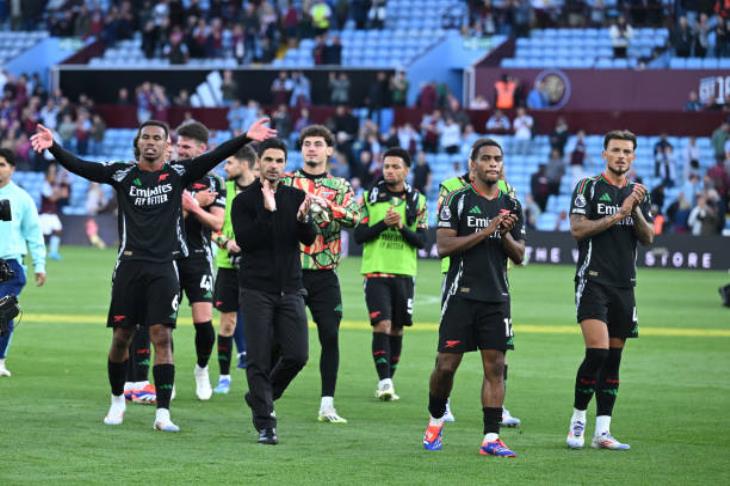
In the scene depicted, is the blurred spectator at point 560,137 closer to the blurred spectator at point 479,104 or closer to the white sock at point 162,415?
the blurred spectator at point 479,104

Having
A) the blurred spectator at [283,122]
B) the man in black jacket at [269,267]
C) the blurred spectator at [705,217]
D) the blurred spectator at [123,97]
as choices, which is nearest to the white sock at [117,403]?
the man in black jacket at [269,267]

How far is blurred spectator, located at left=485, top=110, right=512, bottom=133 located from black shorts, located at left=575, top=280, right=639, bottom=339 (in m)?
29.3

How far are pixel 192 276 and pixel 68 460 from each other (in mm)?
3801

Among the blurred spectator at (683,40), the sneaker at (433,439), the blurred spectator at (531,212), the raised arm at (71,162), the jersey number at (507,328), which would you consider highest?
the blurred spectator at (683,40)

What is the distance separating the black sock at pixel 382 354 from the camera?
13719 mm

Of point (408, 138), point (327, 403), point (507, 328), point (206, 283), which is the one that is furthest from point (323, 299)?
point (408, 138)

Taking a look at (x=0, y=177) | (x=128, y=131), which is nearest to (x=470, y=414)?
→ (x=0, y=177)

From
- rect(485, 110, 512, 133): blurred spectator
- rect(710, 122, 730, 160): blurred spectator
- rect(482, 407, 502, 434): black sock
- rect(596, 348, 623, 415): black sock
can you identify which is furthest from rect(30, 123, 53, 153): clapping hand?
rect(485, 110, 512, 133): blurred spectator

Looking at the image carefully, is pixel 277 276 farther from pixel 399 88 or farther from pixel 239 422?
pixel 399 88

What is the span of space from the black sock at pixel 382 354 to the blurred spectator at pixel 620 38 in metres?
29.0

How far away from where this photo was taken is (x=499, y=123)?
40219mm

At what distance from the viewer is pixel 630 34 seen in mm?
41375

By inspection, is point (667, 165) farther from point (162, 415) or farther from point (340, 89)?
point (162, 415)

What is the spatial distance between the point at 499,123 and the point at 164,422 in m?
29.8
